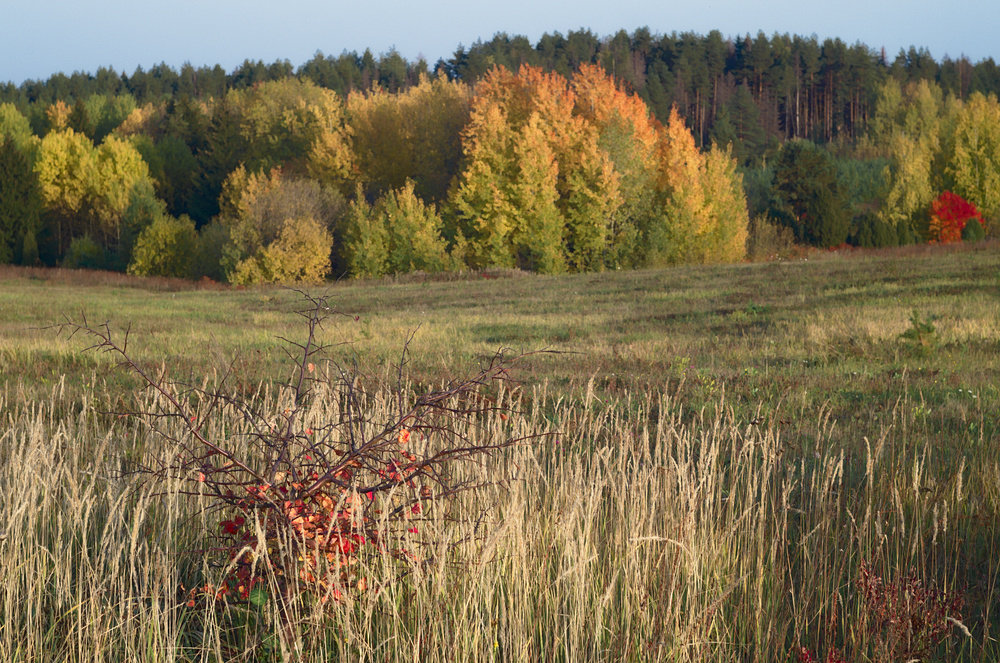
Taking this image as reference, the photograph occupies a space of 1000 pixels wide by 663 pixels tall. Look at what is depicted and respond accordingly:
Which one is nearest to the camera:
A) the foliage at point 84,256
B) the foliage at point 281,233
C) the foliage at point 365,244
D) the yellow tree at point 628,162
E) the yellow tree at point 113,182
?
the foliage at point 281,233

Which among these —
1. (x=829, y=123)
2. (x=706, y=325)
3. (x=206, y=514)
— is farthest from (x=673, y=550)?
(x=829, y=123)

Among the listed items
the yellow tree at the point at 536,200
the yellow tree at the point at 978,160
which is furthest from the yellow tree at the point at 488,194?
the yellow tree at the point at 978,160

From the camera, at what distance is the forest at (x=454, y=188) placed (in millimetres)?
40906

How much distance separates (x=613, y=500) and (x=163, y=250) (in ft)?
154

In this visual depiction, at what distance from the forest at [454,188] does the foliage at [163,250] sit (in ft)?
0.34

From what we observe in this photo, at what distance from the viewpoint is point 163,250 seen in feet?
156

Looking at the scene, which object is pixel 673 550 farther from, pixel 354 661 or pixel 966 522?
pixel 966 522

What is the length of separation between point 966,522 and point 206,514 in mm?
3690

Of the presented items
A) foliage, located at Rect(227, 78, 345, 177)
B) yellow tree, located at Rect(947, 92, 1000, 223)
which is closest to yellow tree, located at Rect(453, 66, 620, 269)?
foliage, located at Rect(227, 78, 345, 177)

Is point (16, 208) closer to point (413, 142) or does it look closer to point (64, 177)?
point (64, 177)

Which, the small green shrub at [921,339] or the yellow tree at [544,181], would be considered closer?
the small green shrub at [921,339]

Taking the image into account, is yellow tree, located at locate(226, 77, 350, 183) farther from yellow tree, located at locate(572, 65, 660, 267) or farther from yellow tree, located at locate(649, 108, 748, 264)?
yellow tree, located at locate(649, 108, 748, 264)

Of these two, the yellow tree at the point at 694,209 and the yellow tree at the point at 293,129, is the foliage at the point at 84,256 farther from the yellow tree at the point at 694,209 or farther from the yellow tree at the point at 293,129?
the yellow tree at the point at 694,209

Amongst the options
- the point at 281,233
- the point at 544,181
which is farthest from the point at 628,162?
the point at 281,233
